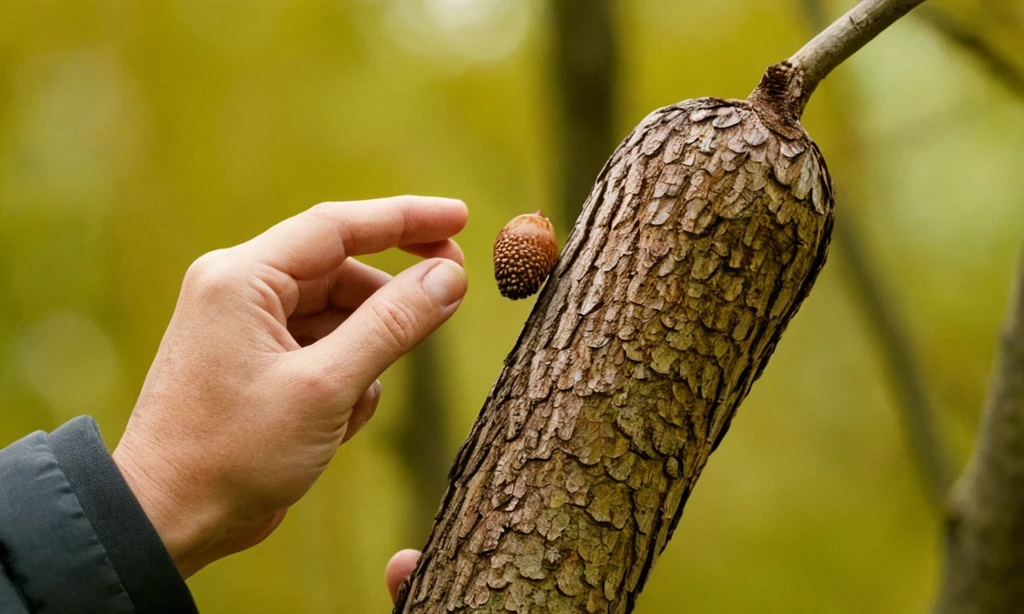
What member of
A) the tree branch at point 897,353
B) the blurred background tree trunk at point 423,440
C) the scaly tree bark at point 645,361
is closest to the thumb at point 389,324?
the scaly tree bark at point 645,361

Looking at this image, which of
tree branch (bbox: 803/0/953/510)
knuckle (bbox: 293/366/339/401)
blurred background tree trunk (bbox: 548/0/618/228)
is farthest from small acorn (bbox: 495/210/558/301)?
tree branch (bbox: 803/0/953/510)

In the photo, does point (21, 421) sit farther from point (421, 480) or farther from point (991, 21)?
point (991, 21)

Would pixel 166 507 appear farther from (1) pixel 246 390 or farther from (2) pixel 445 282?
(2) pixel 445 282

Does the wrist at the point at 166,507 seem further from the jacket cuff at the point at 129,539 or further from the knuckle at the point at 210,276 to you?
the knuckle at the point at 210,276

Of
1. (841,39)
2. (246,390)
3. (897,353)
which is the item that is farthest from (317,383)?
(897,353)

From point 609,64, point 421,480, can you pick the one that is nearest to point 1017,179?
point 609,64

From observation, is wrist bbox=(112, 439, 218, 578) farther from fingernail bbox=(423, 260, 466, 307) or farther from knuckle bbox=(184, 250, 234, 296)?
fingernail bbox=(423, 260, 466, 307)
